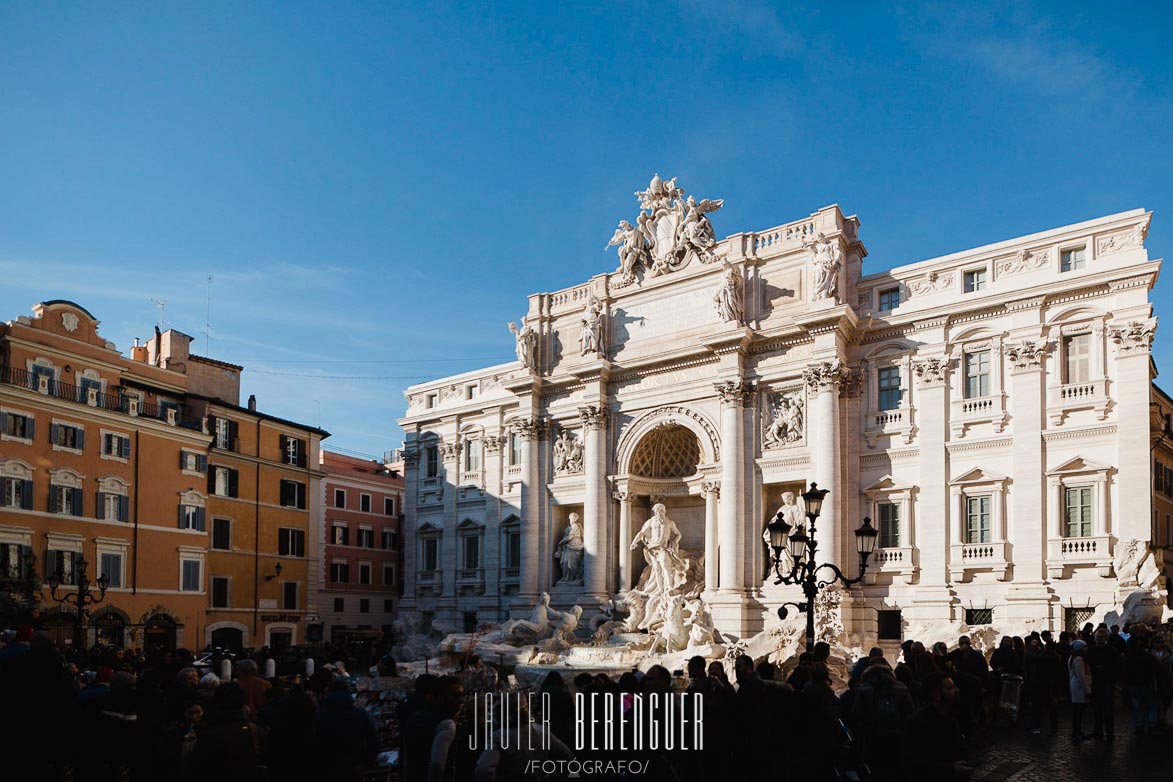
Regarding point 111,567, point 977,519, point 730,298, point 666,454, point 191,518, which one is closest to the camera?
A: point 977,519

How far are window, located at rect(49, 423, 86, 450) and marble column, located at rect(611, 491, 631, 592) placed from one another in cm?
1827

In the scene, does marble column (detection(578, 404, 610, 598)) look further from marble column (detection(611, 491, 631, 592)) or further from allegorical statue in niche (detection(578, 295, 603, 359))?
allegorical statue in niche (detection(578, 295, 603, 359))

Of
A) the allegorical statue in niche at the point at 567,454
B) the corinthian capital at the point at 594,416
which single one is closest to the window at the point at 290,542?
the allegorical statue in niche at the point at 567,454

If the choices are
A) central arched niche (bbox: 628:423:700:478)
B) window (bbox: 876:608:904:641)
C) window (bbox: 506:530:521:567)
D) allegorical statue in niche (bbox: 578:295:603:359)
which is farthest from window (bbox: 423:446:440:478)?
window (bbox: 876:608:904:641)

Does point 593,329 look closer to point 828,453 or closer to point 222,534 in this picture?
point 828,453

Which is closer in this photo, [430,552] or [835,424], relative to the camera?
[835,424]

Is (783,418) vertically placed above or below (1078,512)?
above

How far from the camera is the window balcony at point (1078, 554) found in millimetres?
25828

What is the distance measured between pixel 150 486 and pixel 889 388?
26.0 metres

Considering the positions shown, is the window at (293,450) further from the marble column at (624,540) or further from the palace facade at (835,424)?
the marble column at (624,540)

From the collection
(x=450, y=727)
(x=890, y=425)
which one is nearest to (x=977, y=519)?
(x=890, y=425)

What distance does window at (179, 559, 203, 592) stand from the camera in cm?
3738

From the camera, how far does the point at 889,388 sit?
30.8m

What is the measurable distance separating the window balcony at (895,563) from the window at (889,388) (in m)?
4.32
